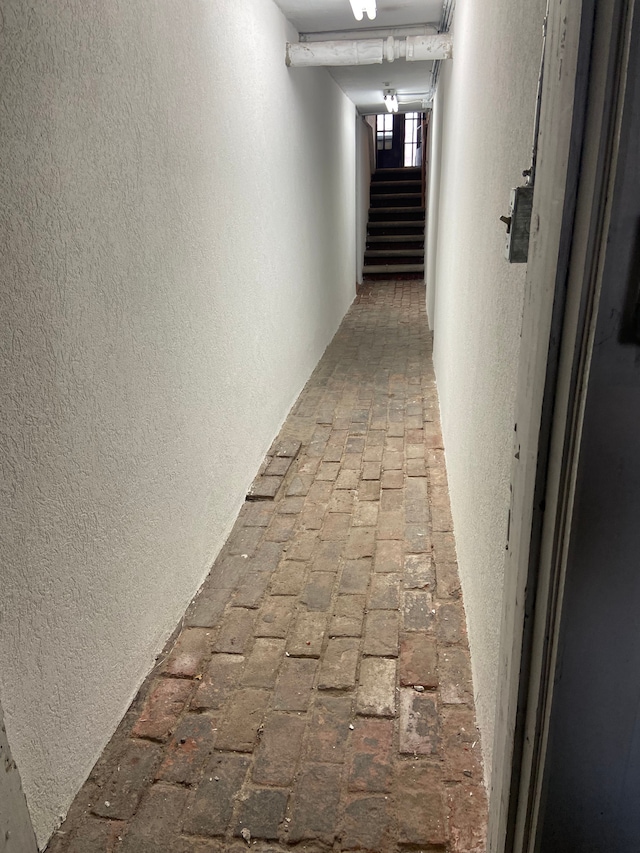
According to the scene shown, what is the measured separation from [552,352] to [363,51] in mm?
3815

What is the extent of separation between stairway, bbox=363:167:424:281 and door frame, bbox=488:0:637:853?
934 centimetres

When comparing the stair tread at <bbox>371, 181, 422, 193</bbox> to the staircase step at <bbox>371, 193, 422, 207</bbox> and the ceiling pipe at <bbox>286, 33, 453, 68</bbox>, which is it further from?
the ceiling pipe at <bbox>286, 33, 453, 68</bbox>

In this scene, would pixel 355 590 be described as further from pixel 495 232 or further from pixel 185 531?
pixel 495 232

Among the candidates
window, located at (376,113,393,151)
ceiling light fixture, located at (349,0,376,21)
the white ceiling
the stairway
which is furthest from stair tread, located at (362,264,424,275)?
ceiling light fixture, located at (349,0,376,21)

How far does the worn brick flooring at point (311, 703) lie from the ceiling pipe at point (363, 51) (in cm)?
264

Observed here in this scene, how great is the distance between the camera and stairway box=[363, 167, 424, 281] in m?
9.95

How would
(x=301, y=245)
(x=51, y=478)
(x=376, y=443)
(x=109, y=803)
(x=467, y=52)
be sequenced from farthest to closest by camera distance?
(x=301, y=245), (x=376, y=443), (x=467, y=52), (x=109, y=803), (x=51, y=478)

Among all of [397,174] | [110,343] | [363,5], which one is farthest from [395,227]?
[110,343]

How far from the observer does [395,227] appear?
10820 millimetres

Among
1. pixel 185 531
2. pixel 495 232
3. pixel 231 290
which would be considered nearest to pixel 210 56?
pixel 231 290

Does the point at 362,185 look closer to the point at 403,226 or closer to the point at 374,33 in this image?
the point at 403,226

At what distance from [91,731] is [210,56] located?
2424 millimetres

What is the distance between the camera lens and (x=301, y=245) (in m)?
4.41

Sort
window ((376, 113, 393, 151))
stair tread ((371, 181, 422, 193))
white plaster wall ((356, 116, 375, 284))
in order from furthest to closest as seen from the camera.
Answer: window ((376, 113, 393, 151)) < stair tread ((371, 181, 422, 193)) < white plaster wall ((356, 116, 375, 284))
